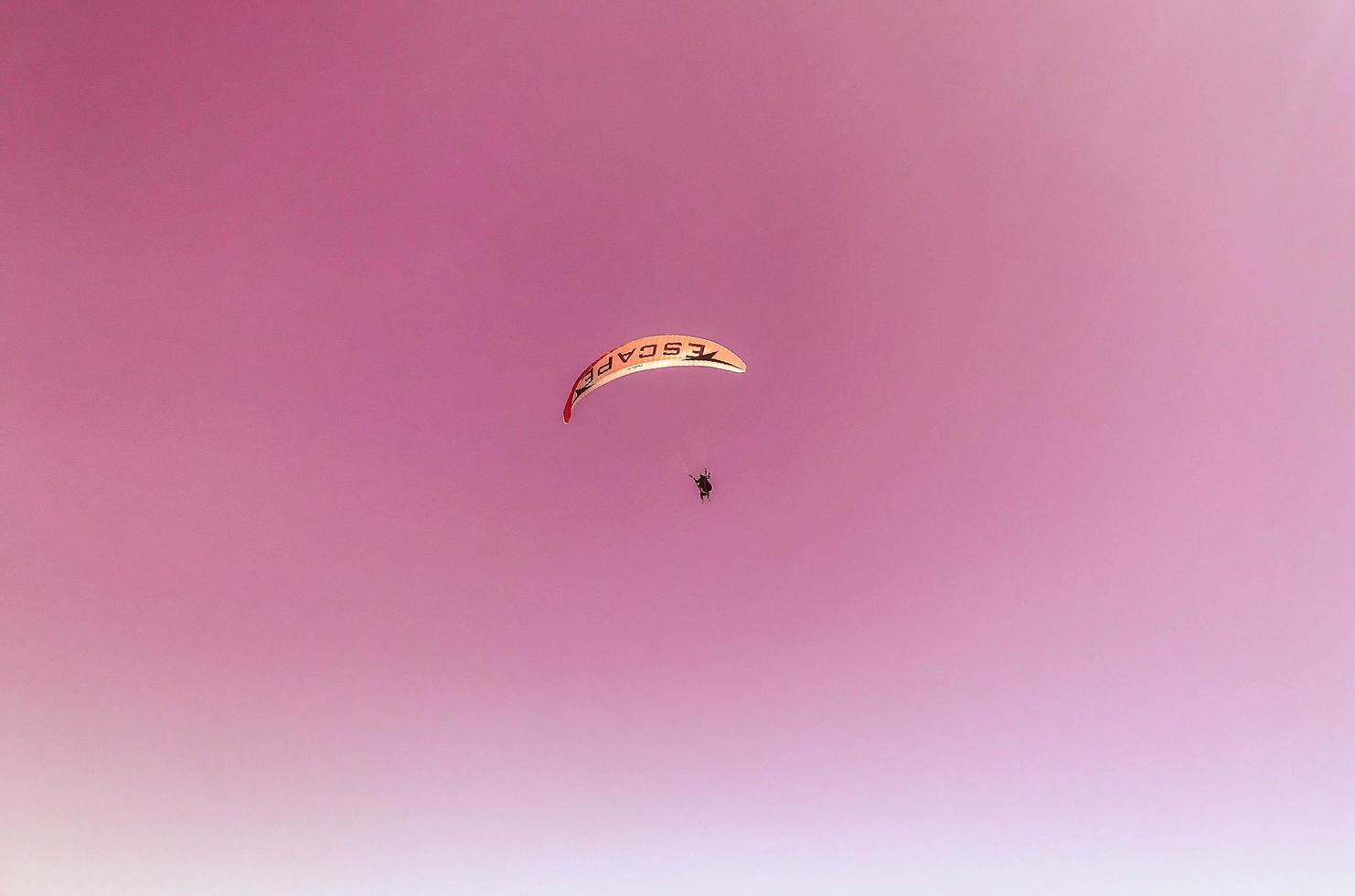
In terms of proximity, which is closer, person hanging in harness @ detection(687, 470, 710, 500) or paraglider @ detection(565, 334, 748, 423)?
paraglider @ detection(565, 334, 748, 423)

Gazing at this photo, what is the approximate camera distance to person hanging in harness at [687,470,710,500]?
11305 mm

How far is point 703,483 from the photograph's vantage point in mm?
11320

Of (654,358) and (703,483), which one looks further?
(703,483)

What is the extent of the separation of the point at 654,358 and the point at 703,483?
2.66 metres

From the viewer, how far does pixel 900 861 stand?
15.4m

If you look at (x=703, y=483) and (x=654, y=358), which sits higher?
(x=654, y=358)

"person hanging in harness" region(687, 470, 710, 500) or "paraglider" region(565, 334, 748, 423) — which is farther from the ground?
"paraglider" region(565, 334, 748, 423)

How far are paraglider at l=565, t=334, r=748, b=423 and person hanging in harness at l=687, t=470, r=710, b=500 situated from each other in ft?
7.19

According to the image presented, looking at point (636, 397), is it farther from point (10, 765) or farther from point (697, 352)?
point (10, 765)

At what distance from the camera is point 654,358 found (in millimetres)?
9680

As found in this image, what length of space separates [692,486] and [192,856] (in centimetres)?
1557

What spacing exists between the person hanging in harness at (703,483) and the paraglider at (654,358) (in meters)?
2.19

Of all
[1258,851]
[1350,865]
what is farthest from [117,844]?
[1350,865]

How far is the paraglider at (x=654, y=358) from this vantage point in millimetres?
9672
